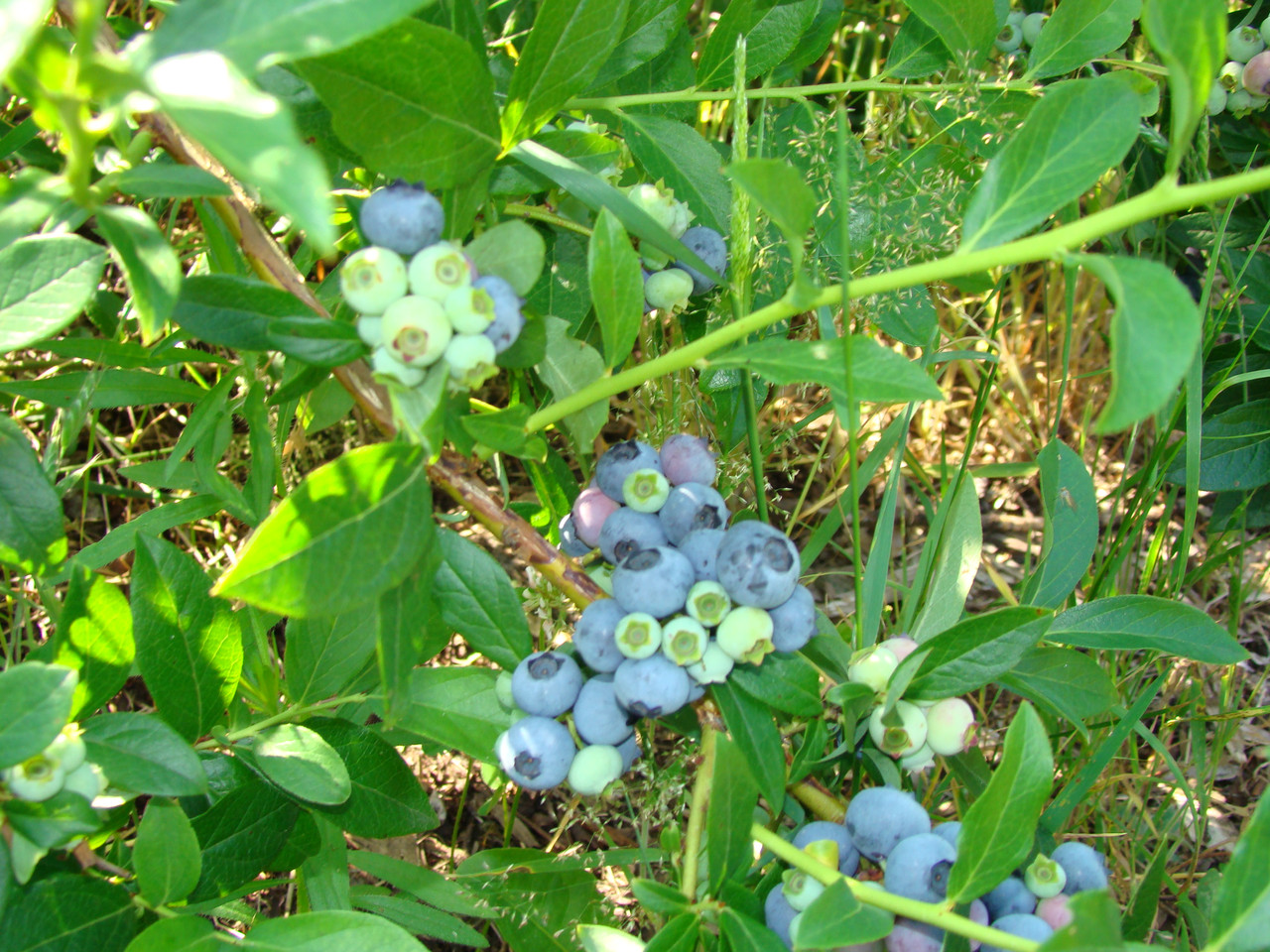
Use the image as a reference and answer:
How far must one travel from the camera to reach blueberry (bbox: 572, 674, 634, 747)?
1.28 metres

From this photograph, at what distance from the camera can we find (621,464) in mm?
1379

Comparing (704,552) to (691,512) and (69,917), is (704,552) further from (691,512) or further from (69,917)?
(69,917)

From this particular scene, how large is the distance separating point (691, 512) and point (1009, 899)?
0.63 m

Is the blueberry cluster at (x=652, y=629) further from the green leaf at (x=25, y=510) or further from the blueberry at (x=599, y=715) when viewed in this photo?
the green leaf at (x=25, y=510)

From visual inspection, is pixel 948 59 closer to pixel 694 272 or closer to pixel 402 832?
pixel 694 272

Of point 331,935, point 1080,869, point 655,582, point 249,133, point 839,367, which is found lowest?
point 331,935

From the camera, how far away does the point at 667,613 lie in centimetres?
126

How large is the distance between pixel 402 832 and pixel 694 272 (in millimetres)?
1006

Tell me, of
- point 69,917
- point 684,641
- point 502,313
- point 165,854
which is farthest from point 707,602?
point 69,917

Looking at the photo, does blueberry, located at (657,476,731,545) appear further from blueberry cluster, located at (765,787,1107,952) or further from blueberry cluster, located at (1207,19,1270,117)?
blueberry cluster, located at (1207,19,1270,117)

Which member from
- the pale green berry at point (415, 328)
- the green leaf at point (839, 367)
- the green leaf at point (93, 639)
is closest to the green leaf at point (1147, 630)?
the green leaf at point (839, 367)

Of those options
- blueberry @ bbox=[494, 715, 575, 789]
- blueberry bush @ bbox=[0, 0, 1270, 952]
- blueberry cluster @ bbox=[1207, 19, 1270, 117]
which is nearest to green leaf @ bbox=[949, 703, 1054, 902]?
blueberry bush @ bbox=[0, 0, 1270, 952]

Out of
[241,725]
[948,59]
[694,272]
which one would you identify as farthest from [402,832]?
[948,59]

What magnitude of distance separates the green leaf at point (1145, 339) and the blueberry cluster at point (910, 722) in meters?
0.57
